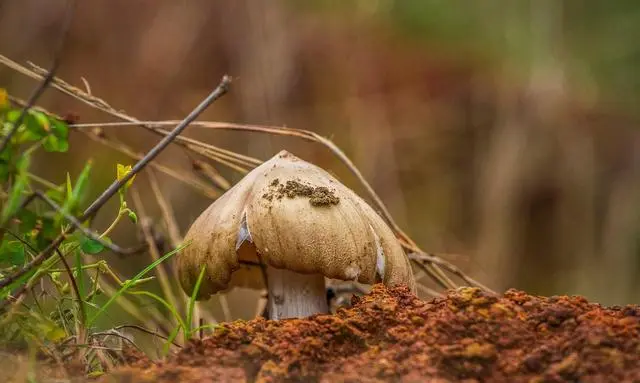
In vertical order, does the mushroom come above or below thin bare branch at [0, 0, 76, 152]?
below

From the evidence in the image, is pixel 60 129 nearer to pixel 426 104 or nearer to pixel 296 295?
pixel 296 295

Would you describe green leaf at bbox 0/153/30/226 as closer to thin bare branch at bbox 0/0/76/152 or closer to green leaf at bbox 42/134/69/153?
thin bare branch at bbox 0/0/76/152

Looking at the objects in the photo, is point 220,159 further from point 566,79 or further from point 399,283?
point 566,79

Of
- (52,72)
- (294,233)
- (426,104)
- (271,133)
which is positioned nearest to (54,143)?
(52,72)

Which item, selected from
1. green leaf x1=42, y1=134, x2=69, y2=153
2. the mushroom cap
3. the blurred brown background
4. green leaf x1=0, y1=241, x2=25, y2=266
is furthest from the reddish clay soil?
the blurred brown background

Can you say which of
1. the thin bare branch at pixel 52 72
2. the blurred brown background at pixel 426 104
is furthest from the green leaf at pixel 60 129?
the blurred brown background at pixel 426 104

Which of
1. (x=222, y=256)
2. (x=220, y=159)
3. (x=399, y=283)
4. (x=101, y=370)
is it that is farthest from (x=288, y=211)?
(x=220, y=159)
